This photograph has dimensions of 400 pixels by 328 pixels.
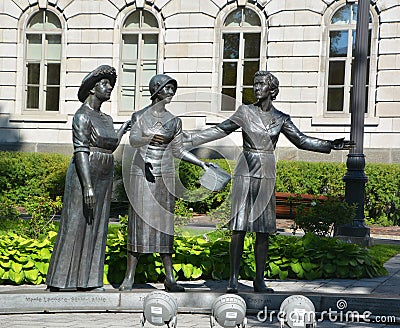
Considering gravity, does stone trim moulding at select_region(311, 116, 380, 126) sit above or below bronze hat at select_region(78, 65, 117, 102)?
above

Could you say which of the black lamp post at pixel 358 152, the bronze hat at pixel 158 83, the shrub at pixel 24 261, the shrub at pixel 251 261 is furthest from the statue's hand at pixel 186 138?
the black lamp post at pixel 358 152

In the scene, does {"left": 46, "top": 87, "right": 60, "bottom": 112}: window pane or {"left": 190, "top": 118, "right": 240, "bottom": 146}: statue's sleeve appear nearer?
{"left": 190, "top": 118, "right": 240, "bottom": 146}: statue's sleeve

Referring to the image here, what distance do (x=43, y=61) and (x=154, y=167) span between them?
15.4 metres

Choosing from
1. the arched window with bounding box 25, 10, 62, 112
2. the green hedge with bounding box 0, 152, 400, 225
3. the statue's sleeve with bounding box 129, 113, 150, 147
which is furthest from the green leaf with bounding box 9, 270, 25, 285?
the arched window with bounding box 25, 10, 62, 112

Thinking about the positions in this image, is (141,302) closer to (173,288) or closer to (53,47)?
(173,288)

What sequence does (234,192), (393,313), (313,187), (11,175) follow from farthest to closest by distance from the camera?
(11,175) < (313,187) < (234,192) < (393,313)

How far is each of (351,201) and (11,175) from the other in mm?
10280

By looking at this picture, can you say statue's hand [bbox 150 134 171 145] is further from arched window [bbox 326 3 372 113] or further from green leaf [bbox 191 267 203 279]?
arched window [bbox 326 3 372 113]

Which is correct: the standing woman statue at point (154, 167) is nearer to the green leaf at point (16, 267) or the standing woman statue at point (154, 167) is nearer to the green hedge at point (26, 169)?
the green leaf at point (16, 267)

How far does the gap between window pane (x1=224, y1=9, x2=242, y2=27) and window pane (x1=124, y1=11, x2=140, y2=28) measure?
2.66 m

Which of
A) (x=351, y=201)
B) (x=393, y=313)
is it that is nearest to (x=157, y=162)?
(x=393, y=313)

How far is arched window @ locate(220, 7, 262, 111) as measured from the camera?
20641 mm

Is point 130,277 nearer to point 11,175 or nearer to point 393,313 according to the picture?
point 393,313

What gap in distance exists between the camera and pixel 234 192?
799cm
